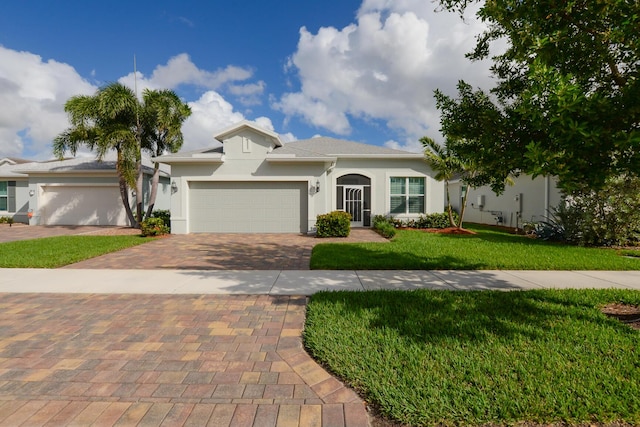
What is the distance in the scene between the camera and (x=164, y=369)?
3.17 metres

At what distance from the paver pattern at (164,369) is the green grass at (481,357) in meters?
0.37

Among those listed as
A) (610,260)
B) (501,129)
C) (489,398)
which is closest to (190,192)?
(501,129)

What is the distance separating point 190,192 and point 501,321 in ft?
45.7

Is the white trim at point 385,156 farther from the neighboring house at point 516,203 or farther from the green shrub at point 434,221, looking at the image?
the neighboring house at point 516,203

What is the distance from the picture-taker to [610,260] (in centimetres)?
830

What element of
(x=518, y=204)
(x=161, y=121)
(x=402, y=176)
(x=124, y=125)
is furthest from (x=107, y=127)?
(x=518, y=204)

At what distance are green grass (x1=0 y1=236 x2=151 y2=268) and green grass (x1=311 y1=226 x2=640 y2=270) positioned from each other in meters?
6.74

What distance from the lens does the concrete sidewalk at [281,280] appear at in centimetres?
585

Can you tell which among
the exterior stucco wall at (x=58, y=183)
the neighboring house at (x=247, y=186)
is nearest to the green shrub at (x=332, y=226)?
the neighboring house at (x=247, y=186)

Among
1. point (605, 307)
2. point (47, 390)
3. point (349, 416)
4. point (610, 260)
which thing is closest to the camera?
point (349, 416)

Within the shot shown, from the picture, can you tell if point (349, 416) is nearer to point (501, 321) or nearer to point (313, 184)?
point (501, 321)

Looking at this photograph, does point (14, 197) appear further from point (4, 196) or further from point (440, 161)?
point (440, 161)

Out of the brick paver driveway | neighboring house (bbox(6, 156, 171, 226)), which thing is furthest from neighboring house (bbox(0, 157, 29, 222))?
the brick paver driveway

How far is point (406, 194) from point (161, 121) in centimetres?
1329
